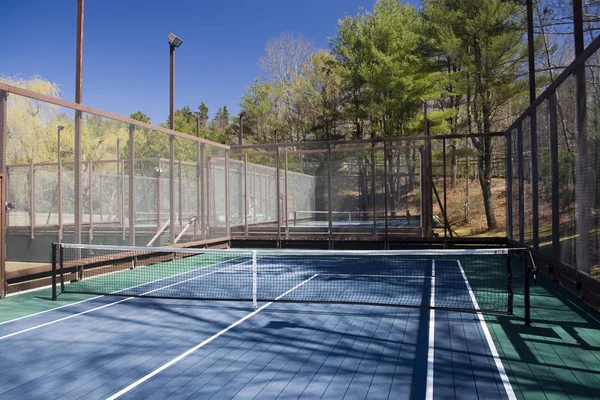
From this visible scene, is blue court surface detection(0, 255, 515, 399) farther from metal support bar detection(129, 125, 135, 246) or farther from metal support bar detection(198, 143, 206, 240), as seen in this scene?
metal support bar detection(198, 143, 206, 240)

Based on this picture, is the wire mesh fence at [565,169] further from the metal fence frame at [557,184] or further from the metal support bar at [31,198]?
the metal support bar at [31,198]

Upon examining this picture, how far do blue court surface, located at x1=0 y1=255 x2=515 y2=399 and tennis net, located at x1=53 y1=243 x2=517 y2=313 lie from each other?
0.74m

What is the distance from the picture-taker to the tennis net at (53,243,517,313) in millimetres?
7699

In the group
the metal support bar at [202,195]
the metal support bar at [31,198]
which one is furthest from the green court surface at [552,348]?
the metal support bar at [202,195]

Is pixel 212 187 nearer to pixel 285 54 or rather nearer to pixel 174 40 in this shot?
pixel 174 40

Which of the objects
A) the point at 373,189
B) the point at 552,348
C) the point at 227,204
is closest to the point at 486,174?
the point at 373,189

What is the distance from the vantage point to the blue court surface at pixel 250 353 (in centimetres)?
410

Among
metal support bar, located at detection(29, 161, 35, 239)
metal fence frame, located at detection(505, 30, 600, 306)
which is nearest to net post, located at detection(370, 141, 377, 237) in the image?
metal fence frame, located at detection(505, 30, 600, 306)

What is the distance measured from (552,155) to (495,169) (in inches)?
410

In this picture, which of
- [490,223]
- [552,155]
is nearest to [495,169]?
[490,223]

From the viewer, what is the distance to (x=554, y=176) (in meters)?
8.20

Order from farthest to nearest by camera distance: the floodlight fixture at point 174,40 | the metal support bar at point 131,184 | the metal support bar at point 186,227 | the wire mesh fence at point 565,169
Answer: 1. the metal support bar at point 186,227
2. the floodlight fixture at point 174,40
3. the metal support bar at point 131,184
4. the wire mesh fence at point 565,169

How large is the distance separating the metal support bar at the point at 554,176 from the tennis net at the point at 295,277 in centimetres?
118

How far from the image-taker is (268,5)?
40312mm
